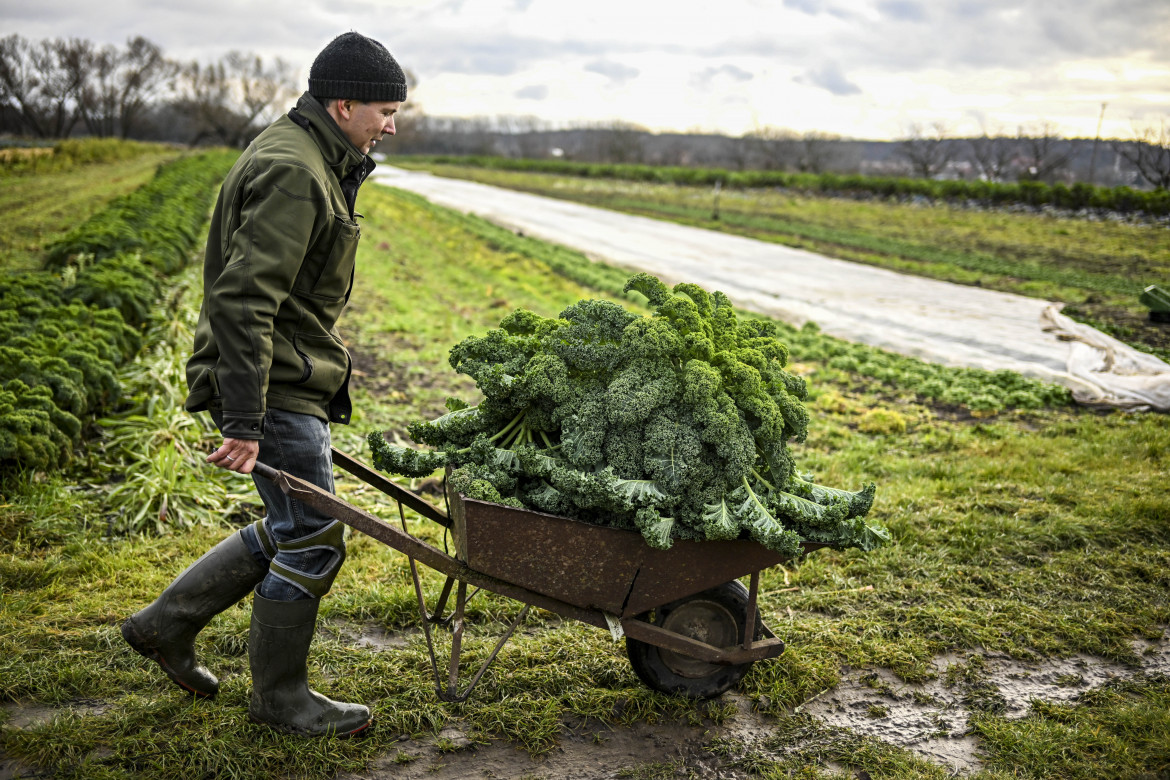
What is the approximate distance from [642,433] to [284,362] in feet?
4.10

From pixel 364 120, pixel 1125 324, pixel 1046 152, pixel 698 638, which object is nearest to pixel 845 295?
pixel 1125 324

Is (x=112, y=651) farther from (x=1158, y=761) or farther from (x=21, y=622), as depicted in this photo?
(x=1158, y=761)

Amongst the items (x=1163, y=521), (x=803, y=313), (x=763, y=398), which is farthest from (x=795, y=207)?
(x=763, y=398)

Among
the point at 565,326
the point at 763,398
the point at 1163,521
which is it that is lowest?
the point at 1163,521

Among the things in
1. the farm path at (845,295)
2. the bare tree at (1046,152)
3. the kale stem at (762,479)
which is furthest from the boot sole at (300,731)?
the bare tree at (1046,152)

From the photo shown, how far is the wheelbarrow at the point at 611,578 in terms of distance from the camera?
2.65 m

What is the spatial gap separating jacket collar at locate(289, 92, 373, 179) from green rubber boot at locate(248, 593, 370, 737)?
150 centimetres

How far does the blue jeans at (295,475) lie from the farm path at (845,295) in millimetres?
7955

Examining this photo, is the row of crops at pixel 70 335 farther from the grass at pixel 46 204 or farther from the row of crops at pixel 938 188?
the row of crops at pixel 938 188

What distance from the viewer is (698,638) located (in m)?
3.09

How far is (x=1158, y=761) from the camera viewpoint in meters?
2.86

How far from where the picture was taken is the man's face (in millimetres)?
2555

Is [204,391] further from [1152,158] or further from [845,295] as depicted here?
[1152,158]

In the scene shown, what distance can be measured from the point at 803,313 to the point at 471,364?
10.5m
